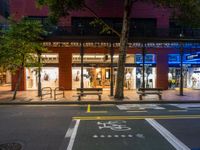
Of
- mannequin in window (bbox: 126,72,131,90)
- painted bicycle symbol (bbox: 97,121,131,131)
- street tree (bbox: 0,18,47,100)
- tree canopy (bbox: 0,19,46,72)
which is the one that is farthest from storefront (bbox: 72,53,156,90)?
painted bicycle symbol (bbox: 97,121,131,131)

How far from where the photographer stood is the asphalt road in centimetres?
824

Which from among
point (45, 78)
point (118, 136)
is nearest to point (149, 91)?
point (118, 136)

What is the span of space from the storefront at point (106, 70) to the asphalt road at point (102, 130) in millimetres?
14355

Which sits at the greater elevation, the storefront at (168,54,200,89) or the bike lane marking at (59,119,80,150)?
the storefront at (168,54,200,89)

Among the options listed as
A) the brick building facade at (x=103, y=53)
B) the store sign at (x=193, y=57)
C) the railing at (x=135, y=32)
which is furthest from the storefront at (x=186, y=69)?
the railing at (x=135, y=32)

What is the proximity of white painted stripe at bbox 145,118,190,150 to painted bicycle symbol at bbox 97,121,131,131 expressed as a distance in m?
1.03

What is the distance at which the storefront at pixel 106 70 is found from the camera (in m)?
28.3

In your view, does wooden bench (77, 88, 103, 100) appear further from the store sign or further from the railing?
the store sign

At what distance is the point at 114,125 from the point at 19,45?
10654 mm

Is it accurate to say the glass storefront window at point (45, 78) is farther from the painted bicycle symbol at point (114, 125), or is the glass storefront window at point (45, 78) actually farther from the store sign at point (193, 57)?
the painted bicycle symbol at point (114, 125)

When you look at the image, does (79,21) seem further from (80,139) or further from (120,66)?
(80,139)

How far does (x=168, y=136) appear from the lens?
30.1ft

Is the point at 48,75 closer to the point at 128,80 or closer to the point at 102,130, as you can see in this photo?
the point at 128,80

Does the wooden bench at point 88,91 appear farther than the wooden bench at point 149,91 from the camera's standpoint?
No
